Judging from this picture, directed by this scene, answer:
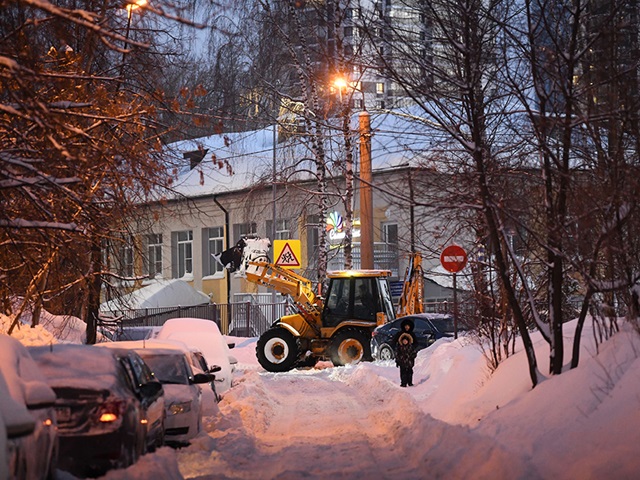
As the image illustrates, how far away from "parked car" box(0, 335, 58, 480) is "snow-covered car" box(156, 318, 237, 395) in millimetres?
12871

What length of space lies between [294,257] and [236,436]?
17386 millimetres

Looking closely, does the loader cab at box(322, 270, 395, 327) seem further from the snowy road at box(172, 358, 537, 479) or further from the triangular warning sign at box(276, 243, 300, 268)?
the snowy road at box(172, 358, 537, 479)

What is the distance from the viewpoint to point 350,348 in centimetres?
3188

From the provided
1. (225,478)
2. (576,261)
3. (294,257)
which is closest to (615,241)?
(576,261)

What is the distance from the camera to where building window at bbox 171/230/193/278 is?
5600cm

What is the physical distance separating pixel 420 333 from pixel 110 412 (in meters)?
22.0

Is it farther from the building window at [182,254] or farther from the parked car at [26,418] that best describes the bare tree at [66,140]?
the building window at [182,254]

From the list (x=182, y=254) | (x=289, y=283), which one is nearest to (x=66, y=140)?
(x=289, y=283)

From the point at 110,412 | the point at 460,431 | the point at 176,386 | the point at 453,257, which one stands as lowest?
the point at 460,431

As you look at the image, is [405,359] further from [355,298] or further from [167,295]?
[167,295]

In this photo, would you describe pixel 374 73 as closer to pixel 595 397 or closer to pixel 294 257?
pixel 595 397

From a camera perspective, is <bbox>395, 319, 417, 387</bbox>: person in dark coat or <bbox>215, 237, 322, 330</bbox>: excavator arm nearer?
<bbox>395, 319, 417, 387</bbox>: person in dark coat

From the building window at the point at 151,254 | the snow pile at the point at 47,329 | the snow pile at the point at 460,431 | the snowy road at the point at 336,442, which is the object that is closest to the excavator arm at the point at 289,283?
the building window at the point at 151,254

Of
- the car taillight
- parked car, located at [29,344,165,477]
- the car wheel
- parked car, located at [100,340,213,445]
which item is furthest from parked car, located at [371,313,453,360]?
the car taillight
